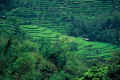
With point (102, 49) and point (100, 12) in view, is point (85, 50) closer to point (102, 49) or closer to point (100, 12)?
point (102, 49)

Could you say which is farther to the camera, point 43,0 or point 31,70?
point 43,0

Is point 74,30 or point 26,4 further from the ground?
point 26,4

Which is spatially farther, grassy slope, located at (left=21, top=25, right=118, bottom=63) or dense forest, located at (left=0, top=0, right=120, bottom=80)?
grassy slope, located at (left=21, top=25, right=118, bottom=63)

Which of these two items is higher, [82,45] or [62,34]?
[62,34]

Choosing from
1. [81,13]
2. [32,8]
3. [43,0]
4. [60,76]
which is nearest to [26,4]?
[32,8]

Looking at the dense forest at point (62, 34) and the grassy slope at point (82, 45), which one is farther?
the grassy slope at point (82, 45)

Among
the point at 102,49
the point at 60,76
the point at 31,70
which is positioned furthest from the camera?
the point at 102,49
